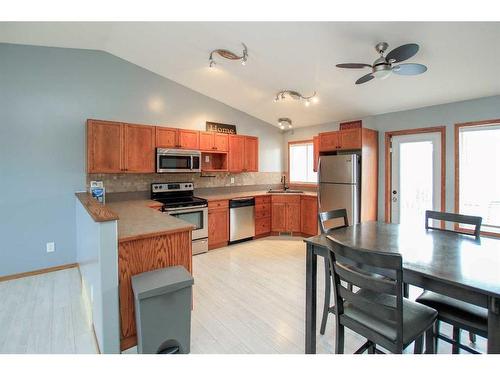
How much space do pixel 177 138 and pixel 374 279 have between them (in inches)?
148

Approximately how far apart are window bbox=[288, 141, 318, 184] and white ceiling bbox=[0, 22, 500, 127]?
1.27m

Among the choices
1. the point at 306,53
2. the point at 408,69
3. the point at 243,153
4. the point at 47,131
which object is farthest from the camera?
the point at 243,153

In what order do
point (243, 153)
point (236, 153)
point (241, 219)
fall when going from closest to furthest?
point (241, 219)
point (236, 153)
point (243, 153)

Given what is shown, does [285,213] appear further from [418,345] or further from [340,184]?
[418,345]

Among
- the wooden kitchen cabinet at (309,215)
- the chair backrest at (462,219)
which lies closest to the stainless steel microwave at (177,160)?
the wooden kitchen cabinet at (309,215)

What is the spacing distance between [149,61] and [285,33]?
2.27 m

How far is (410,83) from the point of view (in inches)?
136

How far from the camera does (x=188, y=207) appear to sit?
4168mm

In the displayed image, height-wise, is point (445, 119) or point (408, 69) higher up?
point (408, 69)

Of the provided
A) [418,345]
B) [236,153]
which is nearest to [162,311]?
[418,345]

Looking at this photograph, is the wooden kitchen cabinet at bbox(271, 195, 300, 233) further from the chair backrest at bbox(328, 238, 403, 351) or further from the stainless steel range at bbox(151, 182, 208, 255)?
the chair backrest at bbox(328, 238, 403, 351)

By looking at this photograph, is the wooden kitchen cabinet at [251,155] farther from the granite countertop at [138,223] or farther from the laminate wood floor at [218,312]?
the granite countertop at [138,223]

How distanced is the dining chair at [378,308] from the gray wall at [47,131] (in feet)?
12.4
